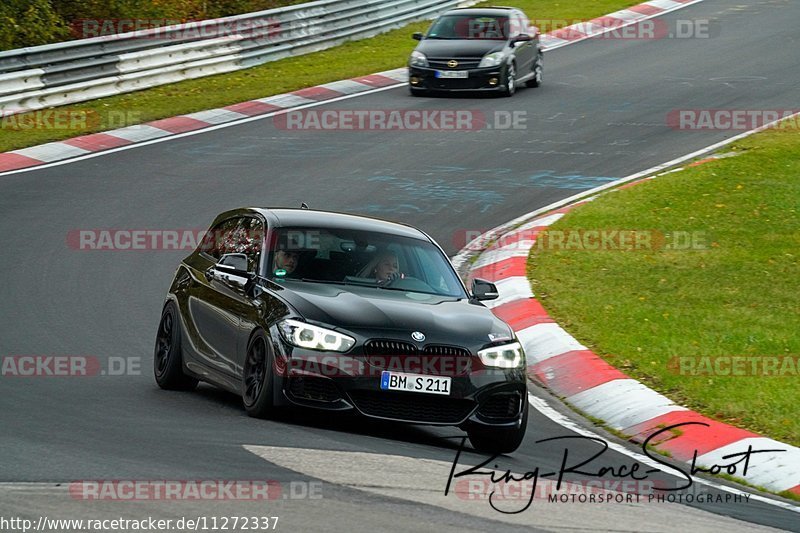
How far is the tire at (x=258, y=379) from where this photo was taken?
29.8ft

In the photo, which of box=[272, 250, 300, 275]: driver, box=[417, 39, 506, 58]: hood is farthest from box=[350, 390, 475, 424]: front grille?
box=[417, 39, 506, 58]: hood

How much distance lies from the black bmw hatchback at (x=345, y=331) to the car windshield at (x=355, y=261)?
Answer: 0.01 m

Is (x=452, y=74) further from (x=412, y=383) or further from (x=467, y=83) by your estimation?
(x=412, y=383)

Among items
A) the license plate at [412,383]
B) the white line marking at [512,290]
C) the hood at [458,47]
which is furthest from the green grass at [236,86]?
the license plate at [412,383]

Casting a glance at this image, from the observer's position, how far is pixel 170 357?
35.6 feet

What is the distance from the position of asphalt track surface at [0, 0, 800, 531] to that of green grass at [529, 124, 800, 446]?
1315 millimetres

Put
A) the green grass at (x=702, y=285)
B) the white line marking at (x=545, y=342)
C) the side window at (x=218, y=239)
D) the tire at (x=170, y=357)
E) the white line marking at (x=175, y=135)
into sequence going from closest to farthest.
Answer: the tire at (x=170, y=357)
the green grass at (x=702, y=285)
the side window at (x=218, y=239)
the white line marking at (x=545, y=342)
the white line marking at (x=175, y=135)

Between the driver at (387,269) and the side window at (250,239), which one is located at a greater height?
the side window at (250,239)

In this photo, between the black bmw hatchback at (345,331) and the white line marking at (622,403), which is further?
the white line marking at (622,403)

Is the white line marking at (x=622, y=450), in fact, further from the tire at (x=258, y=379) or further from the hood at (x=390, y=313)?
the tire at (x=258, y=379)

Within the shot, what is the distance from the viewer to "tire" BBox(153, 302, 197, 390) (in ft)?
35.4

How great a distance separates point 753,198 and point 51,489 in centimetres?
1267

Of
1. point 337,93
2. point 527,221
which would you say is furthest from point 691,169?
point 337,93

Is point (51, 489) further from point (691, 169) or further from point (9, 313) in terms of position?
point (691, 169)
